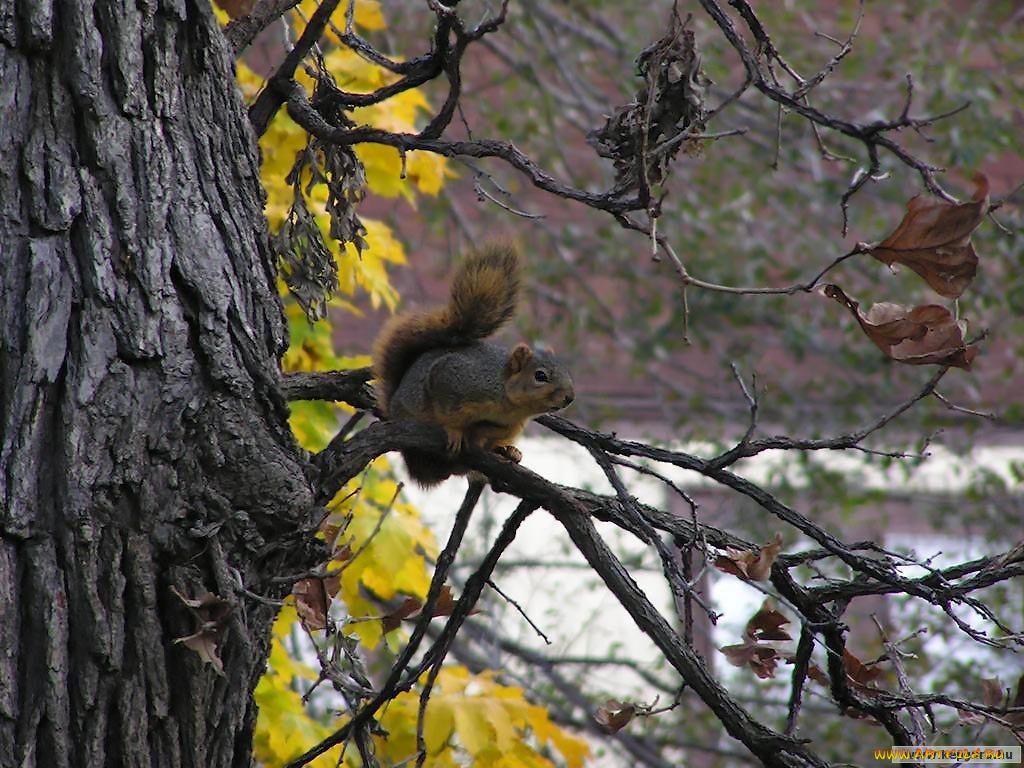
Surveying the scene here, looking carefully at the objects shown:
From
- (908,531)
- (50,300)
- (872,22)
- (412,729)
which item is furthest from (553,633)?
(50,300)

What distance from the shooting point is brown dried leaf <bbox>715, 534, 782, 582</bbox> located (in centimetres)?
131

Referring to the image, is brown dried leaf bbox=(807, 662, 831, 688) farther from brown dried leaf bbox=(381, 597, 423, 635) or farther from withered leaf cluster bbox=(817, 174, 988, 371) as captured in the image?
brown dried leaf bbox=(381, 597, 423, 635)

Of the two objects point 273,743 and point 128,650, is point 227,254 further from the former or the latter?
point 273,743

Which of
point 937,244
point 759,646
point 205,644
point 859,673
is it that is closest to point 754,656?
point 759,646

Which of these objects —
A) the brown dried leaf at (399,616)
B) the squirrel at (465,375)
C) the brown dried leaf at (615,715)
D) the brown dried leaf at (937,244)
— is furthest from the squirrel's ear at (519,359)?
the brown dried leaf at (937,244)

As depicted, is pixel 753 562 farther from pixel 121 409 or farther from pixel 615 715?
pixel 121 409

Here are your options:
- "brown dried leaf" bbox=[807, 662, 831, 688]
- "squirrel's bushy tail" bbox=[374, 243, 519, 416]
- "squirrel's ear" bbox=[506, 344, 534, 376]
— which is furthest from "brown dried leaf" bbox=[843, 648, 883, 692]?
"squirrel's ear" bbox=[506, 344, 534, 376]

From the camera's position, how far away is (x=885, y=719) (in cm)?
149

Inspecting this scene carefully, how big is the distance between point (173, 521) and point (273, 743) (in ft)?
3.46

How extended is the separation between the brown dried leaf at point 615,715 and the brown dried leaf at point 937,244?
25.2 inches

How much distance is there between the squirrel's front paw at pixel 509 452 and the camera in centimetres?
229

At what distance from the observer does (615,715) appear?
60.7 inches

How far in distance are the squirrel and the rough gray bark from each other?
65 centimetres

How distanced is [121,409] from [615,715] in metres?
0.71
